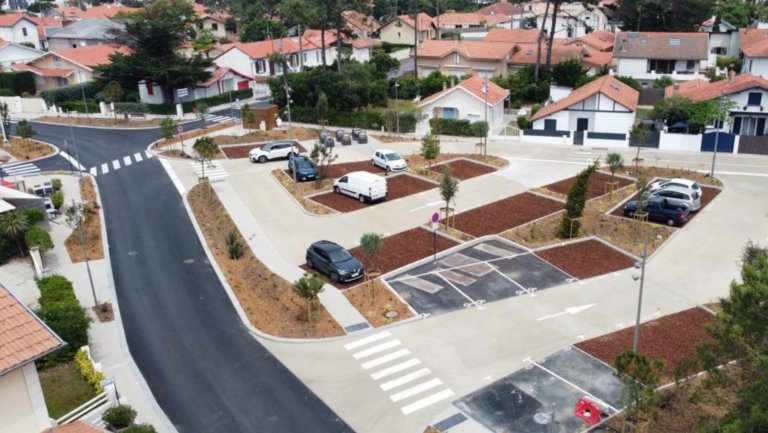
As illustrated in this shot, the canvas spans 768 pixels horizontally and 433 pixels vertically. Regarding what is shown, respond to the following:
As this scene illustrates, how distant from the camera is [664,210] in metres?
33.1

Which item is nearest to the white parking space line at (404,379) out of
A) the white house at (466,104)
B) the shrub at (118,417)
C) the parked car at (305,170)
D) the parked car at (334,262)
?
the parked car at (334,262)

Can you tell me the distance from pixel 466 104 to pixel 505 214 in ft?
74.2

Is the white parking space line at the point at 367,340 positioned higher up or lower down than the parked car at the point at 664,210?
lower down

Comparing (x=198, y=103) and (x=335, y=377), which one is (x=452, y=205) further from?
(x=198, y=103)

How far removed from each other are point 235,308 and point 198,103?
143 ft

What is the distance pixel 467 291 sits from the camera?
26391 mm

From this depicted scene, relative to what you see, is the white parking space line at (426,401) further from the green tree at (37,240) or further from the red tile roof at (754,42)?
the red tile roof at (754,42)

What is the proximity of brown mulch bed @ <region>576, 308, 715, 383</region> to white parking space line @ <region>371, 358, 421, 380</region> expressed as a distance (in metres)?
5.80

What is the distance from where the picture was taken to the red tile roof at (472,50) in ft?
233

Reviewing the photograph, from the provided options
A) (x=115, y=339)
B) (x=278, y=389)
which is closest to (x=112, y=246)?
(x=115, y=339)

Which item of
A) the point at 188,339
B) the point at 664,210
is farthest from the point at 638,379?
the point at 664,210

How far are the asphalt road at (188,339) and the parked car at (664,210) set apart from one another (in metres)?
21.1

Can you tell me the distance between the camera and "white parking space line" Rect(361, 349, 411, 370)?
21500 millimetres

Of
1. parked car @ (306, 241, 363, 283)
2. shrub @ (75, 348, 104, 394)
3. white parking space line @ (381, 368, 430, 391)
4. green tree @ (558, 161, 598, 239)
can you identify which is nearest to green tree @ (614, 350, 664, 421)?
white parking space line @ (381, 368, 430, 391)
